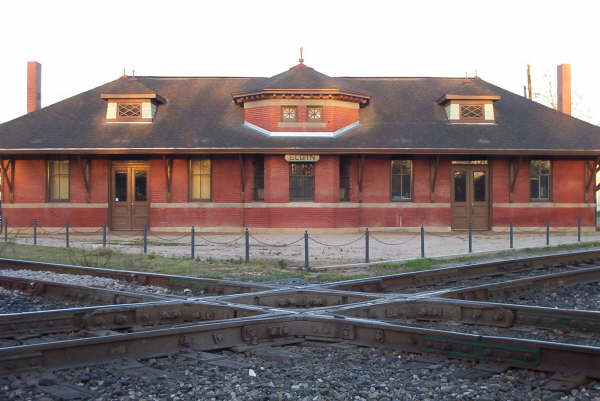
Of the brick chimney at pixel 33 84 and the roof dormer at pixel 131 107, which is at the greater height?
the brick chimney at pixel 33 84

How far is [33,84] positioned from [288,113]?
14844 millimetres

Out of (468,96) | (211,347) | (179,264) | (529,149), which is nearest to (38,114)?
(179,264)

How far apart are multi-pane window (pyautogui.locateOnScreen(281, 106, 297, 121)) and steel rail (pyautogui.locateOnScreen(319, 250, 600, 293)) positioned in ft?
46.3

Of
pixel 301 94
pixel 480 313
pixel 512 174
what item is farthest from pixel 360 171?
pixel 480 313

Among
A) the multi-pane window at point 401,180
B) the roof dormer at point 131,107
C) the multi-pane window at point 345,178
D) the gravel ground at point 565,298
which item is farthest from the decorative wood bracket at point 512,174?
the roof dormer at point 131,107

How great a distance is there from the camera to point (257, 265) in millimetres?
13492

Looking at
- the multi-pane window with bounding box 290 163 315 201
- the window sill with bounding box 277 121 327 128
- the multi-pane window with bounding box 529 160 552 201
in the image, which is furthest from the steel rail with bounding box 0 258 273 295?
the multi-pane window with bounding box 529 160 552 201

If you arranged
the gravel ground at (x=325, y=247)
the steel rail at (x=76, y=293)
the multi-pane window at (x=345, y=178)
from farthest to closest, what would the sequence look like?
the multi-pane window at (x=345, y=178) → the gravel ground at (x=325, y=247) → the steel rail at (x=76, y=293)

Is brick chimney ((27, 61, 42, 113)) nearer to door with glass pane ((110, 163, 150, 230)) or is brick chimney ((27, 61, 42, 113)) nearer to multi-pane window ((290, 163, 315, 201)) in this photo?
door with glass pane ((110, 163, 150, 230))

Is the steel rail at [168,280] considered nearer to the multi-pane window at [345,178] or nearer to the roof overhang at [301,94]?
the roof overhang at [301,94]

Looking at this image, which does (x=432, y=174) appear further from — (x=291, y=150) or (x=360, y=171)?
(x=291, y=150)

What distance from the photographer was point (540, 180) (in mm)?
25281

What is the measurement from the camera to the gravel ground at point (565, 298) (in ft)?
27.2

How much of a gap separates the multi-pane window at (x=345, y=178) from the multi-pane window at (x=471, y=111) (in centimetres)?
590
